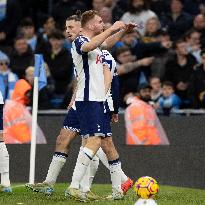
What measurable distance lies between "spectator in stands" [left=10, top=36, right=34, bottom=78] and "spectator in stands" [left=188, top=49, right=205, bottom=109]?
3432mm

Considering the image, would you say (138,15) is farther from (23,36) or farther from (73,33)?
(73,33)

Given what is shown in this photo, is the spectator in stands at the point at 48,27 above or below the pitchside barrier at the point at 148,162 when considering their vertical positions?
above

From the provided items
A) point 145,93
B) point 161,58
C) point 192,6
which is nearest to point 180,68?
point 161,58

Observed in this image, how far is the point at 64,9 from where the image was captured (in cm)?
2133

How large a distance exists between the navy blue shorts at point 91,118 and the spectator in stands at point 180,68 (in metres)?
6.77

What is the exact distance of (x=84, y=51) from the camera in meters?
11.8

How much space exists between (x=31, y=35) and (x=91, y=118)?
906 cm

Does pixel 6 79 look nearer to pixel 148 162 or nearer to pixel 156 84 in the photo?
pixel 156 84

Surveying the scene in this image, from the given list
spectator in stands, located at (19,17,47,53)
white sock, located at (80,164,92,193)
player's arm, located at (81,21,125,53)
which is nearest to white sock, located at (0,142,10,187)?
white sock, located at (80,164,92,193)

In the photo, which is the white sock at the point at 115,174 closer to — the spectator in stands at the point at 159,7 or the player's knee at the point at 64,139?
the player's knee at the point at 64,139

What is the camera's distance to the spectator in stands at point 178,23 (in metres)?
20.1

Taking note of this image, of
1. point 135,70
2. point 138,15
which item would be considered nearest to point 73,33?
point 135,70

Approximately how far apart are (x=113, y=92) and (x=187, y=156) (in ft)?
10.8

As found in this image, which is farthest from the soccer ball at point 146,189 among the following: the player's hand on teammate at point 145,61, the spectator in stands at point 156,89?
the player's hand on teammate at point 145,61
